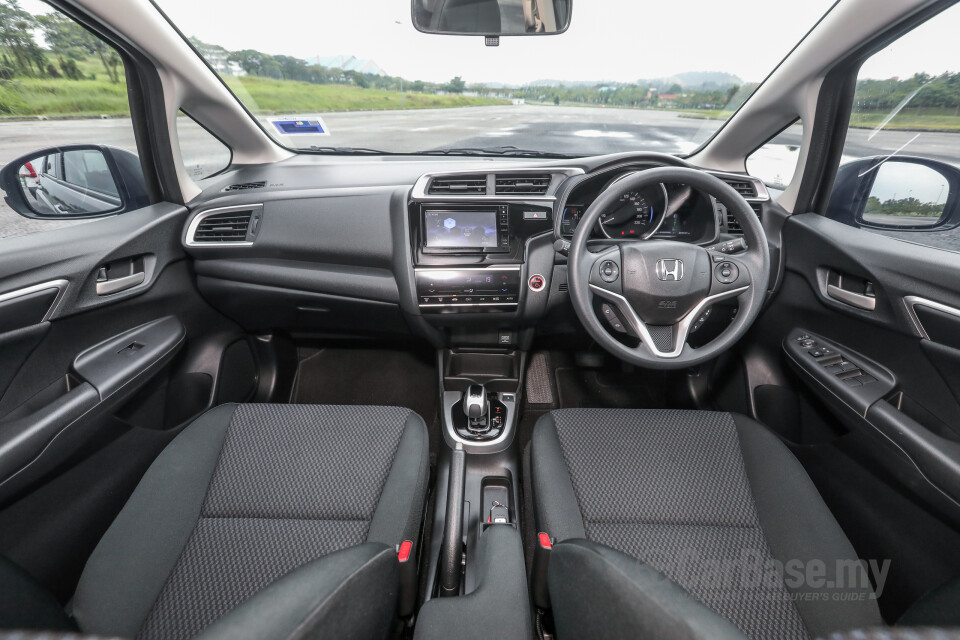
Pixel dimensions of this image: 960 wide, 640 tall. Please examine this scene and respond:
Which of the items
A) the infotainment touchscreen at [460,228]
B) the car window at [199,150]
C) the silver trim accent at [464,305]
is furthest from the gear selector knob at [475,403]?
the car window at [199,150]

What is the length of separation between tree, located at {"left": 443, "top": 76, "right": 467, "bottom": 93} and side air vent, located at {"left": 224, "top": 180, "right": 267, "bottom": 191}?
100cm

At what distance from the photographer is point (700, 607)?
61 cm

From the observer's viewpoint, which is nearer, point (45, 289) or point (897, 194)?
point (45, 289)

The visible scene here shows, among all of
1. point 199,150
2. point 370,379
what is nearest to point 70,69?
point 199,150

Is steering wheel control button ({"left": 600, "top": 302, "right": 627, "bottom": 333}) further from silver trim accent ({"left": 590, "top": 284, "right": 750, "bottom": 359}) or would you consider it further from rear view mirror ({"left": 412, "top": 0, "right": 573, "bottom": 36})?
rear view mirror ({"left": 412, "top": 0, "right": 573, "bottom": 36})

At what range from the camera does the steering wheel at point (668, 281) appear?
5.14ft

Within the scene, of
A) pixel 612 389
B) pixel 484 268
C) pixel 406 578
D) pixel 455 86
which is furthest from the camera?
pixel 612 389

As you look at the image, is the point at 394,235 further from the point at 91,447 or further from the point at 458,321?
the point at 91,447

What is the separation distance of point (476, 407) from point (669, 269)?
38.4 inches

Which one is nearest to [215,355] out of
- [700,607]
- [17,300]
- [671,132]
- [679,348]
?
[17,300]

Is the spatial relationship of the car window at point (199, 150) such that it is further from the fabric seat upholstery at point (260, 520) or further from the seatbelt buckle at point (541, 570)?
the seatbelt buckle at point (541, 570)

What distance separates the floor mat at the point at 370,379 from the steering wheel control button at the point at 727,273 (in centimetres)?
157

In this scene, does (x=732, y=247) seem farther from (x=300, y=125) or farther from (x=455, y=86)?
(x=300, y=125)

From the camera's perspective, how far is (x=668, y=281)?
1.61 metres
